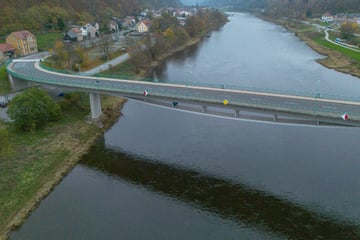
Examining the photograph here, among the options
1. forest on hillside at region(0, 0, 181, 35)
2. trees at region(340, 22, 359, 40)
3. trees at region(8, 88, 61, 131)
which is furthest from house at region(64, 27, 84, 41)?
trees at region(340, 22, 359, 40)

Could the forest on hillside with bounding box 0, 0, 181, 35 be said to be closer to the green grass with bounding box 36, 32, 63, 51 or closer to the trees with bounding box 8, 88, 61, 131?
the green grass with bounding box 36, 32, 63, 51

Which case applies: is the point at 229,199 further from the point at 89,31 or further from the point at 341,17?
the point at 341,17

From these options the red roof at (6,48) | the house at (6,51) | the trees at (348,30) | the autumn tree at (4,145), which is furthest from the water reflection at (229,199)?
the trees at (348,30)

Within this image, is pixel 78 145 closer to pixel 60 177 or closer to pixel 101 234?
pixel 60 177

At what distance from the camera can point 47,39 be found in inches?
3504

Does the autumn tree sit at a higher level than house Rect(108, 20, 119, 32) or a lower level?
lower

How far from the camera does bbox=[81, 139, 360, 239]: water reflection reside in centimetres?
2392

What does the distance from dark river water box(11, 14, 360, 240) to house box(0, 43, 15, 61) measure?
40789 millimetres

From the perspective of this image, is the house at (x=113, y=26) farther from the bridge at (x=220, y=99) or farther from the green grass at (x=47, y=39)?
the bridge at (x=220, y=99)

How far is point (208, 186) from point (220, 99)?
888 centimetres

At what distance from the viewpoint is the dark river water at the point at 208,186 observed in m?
24.2

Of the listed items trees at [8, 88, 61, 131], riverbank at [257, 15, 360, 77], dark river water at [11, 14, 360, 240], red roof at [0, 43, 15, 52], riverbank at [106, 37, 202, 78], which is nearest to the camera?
dark river water at [11, 14, 360, 240]

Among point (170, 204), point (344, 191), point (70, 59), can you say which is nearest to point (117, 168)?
point (170, 204)

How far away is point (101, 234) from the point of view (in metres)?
23.8
